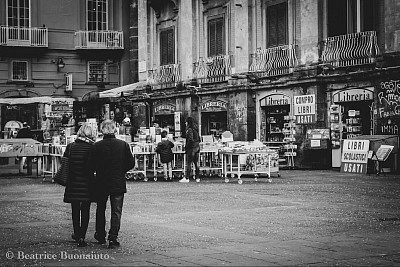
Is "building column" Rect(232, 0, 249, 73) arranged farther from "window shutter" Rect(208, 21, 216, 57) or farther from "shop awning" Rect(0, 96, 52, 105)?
"shop awning" Rect(0, 96, 52, 105)

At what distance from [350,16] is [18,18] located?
72.3 feet

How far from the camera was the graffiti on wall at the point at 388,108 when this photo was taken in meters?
24.7

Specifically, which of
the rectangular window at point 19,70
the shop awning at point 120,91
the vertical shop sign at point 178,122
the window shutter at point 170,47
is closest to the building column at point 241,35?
the vertical shop sign at point 178,122

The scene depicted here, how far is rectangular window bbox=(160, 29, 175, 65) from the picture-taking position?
37.2m

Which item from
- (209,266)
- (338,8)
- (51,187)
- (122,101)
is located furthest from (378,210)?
(122,101)

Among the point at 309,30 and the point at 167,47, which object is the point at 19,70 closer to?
the point at 167,47

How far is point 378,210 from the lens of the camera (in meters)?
14.1

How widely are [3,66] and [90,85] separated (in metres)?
5.51

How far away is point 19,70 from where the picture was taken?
138 feet

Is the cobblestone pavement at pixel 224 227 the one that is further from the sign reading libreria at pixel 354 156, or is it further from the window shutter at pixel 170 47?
the window shutter at pixel 170 47

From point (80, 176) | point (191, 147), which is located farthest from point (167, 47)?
point (80, 176)

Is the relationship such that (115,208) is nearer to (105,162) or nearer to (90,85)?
(105,162)

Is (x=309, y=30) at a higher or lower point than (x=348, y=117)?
higher

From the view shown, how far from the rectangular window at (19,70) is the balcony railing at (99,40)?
341 centimetres
